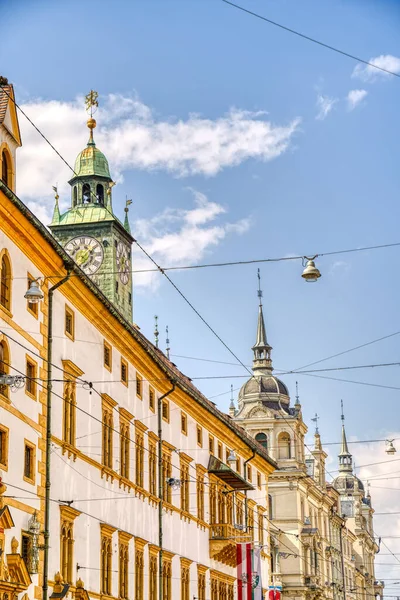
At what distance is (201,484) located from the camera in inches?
2201

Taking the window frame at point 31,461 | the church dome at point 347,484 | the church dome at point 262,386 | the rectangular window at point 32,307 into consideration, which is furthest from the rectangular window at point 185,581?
the church dome at point 347,484

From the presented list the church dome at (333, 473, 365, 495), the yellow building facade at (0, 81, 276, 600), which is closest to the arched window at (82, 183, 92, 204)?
the yellow building facade at (0, 81, 276, 600)

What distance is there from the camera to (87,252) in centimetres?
8494

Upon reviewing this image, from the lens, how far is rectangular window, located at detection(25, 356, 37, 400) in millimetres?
33263

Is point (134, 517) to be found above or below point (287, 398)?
below

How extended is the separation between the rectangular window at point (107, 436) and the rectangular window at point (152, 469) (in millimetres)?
5917

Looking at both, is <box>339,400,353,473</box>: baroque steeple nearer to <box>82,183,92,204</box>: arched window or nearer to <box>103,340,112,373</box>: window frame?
<box>82,183,92,204</box>: arched window

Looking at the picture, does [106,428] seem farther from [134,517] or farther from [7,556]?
[7,556]

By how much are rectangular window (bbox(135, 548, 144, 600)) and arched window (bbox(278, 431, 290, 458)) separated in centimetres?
5435

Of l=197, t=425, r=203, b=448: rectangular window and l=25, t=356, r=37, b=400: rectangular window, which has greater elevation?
l=197, t=425, r=203, b=448: rectangular window

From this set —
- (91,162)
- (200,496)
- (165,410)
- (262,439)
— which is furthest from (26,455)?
(262,439)

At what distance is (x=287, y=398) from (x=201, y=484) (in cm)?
4675

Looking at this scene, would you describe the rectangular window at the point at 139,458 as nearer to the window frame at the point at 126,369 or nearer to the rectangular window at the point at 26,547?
the window frame at the point at 126,369

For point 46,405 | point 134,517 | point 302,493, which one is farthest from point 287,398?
point 46,405
